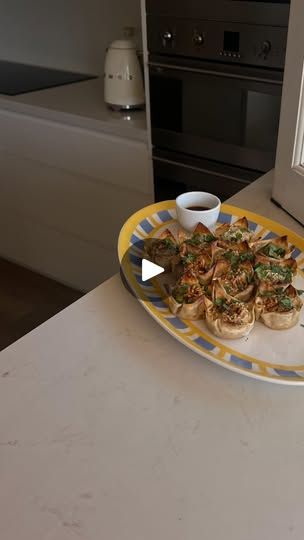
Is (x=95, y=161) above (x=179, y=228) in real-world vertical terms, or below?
below

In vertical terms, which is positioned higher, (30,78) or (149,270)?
(149,270)

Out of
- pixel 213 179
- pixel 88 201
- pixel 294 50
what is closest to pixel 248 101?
pixel 213 179

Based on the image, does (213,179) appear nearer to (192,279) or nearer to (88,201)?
(88,201)

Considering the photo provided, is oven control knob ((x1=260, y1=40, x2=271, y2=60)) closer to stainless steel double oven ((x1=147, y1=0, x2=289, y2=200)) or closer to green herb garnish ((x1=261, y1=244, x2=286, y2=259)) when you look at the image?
stainless steel double oven ((x1=147, y1=0, x2=289, y2=200))

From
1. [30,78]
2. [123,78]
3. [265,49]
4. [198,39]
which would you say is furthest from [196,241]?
[30,78]

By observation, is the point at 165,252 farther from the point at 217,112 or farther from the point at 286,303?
the point at 217,112

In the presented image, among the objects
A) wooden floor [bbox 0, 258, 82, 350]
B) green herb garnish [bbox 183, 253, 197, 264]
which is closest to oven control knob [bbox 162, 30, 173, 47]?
green herb garnish [bbox 183, 253, 197, 264]
